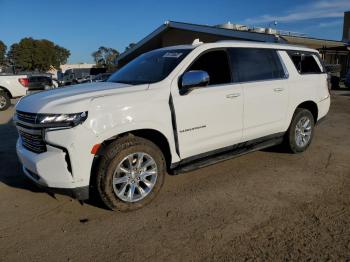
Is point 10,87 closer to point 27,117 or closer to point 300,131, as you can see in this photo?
point 27,117

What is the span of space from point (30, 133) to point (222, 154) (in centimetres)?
243

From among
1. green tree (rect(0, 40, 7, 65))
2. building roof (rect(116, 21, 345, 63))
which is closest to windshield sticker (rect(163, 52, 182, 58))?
building roof (rect(116, 21, 345, 63))

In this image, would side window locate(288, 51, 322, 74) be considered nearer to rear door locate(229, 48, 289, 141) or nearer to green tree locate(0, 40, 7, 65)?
rear door locate(229, 48, 289, 141)

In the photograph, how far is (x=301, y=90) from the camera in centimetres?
568

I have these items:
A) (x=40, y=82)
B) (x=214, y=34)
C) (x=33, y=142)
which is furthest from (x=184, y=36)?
(x=33, y=142)

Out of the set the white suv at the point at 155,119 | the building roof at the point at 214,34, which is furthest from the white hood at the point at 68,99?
the building roof at the point at 214,34


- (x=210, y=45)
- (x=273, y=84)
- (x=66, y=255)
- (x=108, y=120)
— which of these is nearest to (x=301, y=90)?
(x=273, y=84)

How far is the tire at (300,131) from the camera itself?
5695mm

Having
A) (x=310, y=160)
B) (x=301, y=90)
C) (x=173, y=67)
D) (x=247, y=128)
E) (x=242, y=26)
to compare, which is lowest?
(x=310, y=160)

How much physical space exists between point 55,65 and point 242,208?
80.3 meters

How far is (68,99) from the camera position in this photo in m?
3.56

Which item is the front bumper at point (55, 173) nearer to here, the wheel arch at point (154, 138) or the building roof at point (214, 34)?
the wheel arch at point (154, 138)

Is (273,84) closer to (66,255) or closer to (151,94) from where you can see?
(151,94)

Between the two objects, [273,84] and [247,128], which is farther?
[273,84]
